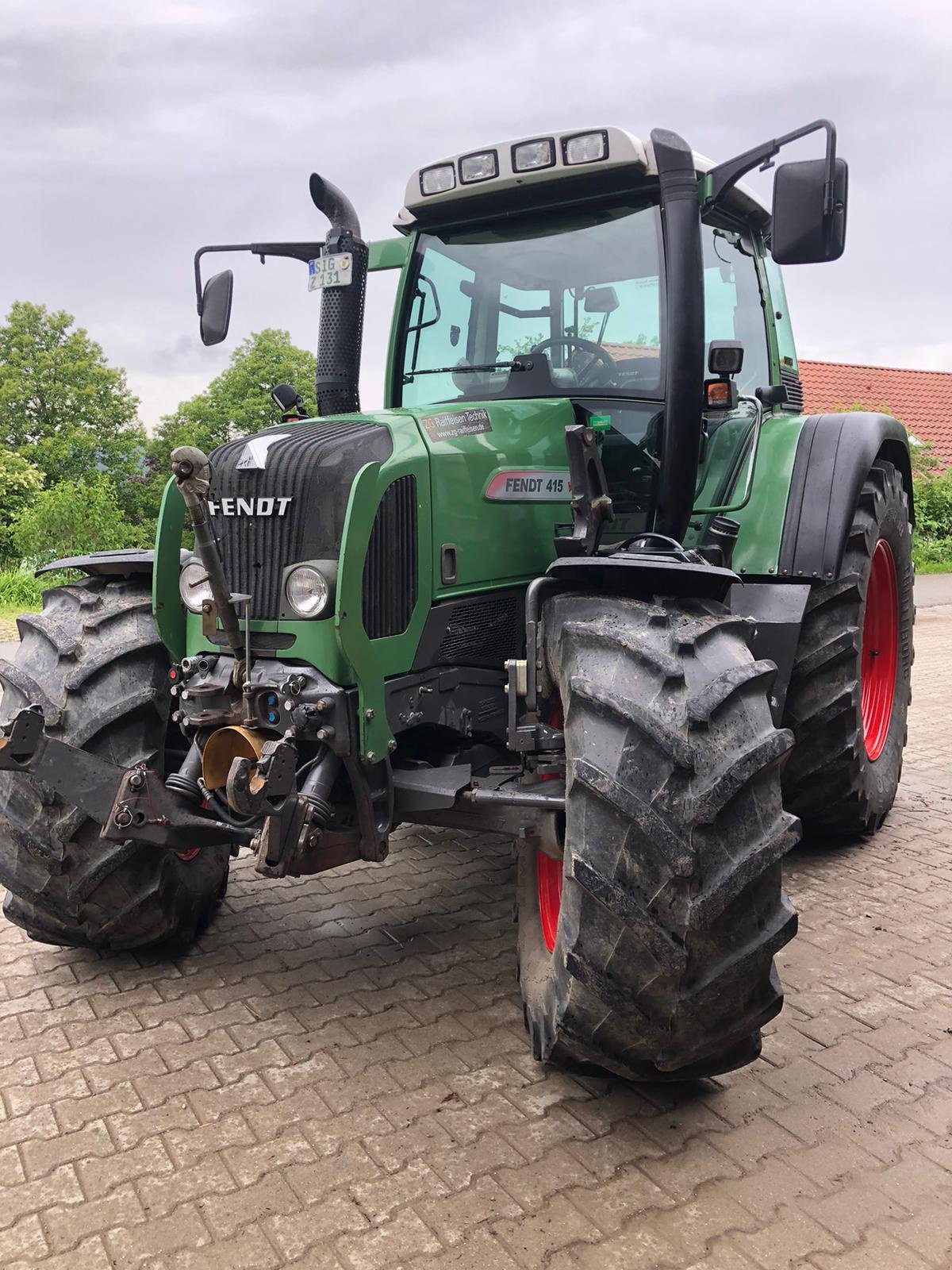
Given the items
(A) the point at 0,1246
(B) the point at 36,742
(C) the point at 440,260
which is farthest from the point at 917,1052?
(C) the point at 440,260

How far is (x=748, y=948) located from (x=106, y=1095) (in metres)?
1.75

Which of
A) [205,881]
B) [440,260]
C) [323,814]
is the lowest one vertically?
[205,881]

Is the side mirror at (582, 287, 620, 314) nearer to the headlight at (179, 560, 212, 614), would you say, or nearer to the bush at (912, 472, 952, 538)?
the headlight at (179, 560, 212, 614)

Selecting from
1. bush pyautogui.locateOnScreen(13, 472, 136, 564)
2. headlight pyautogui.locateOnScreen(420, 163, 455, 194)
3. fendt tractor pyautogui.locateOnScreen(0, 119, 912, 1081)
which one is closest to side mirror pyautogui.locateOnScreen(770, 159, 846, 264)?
fendt tractor pyautogui.locateOnScreen(0, 119, 912, 1081)

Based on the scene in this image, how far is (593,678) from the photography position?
9.10ft

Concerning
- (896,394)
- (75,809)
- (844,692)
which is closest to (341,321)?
(75,809)

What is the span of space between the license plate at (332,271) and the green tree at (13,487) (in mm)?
18663

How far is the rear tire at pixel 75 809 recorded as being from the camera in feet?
11.3

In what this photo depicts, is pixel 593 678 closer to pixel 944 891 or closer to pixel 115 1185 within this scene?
pixel 115 1185

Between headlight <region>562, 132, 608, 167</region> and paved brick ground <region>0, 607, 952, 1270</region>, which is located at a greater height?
headlight <region>562, 132, 608, 167</region>

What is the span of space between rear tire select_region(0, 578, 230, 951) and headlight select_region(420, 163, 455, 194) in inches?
70.4

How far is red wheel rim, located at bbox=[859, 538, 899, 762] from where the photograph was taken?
5.29 m

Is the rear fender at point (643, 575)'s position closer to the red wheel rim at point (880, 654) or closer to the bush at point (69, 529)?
the red wheel rim at point (880, 654)

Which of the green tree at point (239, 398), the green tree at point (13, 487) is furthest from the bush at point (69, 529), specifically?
the green tree at point (239, 398)
